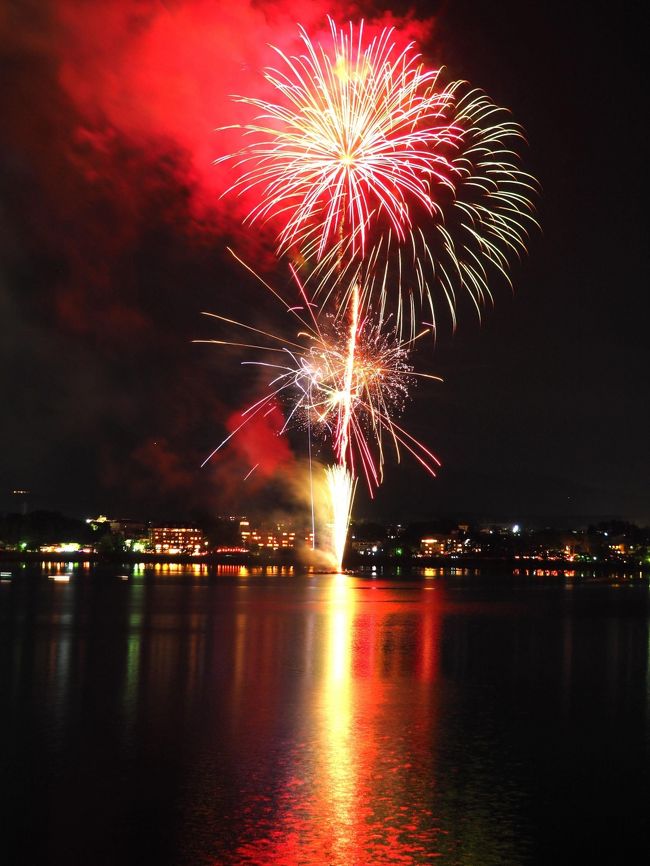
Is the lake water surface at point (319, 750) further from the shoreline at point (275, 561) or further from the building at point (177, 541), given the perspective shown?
the building at point (177, 541)

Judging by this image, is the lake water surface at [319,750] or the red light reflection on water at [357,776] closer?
the red light reflection on water at [357,776]

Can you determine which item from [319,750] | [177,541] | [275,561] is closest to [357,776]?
[319,750]

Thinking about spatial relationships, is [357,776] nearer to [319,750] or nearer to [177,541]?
[319,750]

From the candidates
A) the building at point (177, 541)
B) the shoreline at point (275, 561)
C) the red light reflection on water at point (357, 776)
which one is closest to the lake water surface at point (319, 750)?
the red light reflection on water at point (357, 776)

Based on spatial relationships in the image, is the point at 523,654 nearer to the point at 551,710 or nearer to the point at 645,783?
the point at 551,710

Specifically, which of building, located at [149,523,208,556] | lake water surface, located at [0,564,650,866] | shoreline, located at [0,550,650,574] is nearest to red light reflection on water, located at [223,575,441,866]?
lake water surface, located at [0,564,650,866]

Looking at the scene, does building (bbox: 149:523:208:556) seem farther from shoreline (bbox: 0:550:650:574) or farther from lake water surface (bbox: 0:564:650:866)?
lake water surface (bbox: 0:564:650:866)
